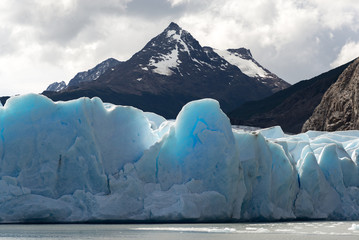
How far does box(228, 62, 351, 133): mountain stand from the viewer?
132675mm

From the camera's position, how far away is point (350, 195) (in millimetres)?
36719

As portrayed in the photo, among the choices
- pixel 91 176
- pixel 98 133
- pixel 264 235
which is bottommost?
pixel 264 235

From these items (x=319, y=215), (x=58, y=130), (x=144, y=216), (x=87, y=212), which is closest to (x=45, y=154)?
(x=58, y=130)

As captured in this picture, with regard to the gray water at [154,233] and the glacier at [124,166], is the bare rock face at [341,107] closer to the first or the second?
the glacier at [124,166]

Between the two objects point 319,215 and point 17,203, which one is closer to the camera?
point 17,203

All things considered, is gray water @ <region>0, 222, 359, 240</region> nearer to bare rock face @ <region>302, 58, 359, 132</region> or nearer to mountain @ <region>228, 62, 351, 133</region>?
bare rock face @ <region>302, 58, 359, 132</region>

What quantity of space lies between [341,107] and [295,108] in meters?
68.9

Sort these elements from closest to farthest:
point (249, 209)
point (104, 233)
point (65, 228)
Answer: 1. point (104, 233)
2. point (65, 228)
3. point (249, 209)

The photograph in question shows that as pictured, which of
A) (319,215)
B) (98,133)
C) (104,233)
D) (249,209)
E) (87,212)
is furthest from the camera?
(319,215)

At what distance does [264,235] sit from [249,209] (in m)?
8.28

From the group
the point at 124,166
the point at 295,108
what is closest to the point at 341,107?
the point at 124,166

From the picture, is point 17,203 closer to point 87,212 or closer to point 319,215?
point 87,212

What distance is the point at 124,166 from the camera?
2794 centimetres

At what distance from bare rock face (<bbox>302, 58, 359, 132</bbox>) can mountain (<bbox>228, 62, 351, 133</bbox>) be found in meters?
40.0
